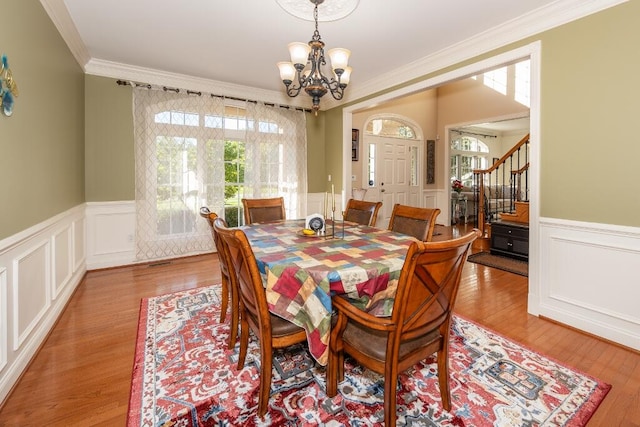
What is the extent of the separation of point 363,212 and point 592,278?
1.83m

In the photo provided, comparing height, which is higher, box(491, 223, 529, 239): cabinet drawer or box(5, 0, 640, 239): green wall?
box(5, 0, 640, 239): green wall

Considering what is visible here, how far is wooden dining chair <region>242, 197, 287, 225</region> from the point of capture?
3.05 meters

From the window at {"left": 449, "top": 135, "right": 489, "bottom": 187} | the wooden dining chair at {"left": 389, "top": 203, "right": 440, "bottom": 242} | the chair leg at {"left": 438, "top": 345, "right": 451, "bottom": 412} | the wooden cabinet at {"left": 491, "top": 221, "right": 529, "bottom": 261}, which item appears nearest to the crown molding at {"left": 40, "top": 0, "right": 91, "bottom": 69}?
the wooden dining chair at {"left": 389, "top": 203, "right": 440, "bottom": 242}

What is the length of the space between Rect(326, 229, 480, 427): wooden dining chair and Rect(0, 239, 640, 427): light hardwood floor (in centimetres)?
93

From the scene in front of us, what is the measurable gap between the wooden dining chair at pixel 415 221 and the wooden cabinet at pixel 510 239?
2.59 meters

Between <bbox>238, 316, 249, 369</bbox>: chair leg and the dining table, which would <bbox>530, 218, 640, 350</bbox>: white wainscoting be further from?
<bbox>238, 316, 249, 369</bbox>: chair leg

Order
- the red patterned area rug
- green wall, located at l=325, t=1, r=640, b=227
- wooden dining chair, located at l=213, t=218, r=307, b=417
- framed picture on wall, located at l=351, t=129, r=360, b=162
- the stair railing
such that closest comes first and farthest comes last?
wooden dining chair, located at l=213, t=218, r=307, b=417 < the red patterned area rug < green wall, located at l=325, t=1, r=640, b=227 < the stair railing < framed picture on wall, located at l=351, t=129, r=360, b=162

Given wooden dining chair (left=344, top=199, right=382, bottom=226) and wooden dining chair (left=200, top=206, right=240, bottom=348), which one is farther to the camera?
wooden dining chair (left=344, top=199, right=382, bottom=226)

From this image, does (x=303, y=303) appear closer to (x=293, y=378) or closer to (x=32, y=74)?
(x=293, y=378)

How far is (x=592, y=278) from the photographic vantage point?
231 centimetres

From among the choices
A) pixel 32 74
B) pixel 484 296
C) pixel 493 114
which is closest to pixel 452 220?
pixel 493 114

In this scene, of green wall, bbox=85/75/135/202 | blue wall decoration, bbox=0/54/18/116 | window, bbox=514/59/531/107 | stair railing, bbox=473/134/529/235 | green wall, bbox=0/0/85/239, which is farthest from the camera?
window, bbox=514/59/531/107

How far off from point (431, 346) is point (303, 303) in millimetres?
623

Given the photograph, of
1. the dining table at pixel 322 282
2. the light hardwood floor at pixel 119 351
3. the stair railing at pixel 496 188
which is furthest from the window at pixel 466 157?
the dining table at pixel 322 282
